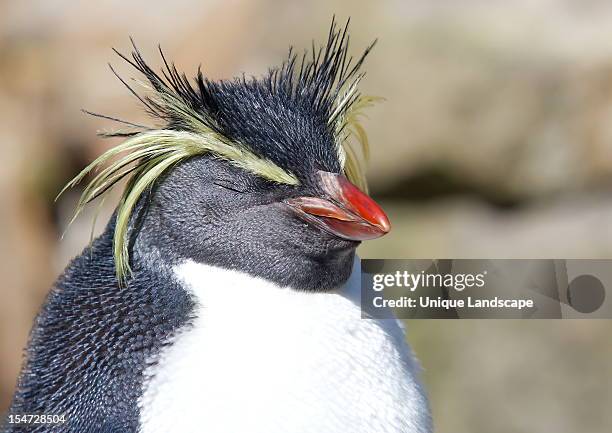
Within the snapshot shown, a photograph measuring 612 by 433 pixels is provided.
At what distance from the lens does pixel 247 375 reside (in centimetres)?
109

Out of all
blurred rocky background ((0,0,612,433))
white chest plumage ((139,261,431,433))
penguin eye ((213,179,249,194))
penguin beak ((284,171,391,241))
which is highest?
blurred rocky background ((0,0,612,433))

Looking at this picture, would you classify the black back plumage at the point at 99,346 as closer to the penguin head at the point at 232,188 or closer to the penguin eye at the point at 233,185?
the penguin head at the point at 232,188

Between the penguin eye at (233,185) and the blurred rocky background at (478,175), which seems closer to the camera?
the penguin eye at (233,185)

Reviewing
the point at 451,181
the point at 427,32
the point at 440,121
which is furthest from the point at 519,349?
the point at 427,32

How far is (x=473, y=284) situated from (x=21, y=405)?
1096 millimetres

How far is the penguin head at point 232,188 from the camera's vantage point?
1160 millimetres

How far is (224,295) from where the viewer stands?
1153 mm

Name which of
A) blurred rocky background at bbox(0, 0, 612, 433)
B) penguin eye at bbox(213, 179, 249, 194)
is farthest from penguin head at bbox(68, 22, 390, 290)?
blurred rocky background at bbox(0, 0, 612, 433)

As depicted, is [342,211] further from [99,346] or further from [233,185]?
[99,346]

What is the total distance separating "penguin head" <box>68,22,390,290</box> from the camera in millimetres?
1160

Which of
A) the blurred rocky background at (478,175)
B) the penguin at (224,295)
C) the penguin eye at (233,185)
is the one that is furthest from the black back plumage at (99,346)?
the blurred rocky background at (478,175)

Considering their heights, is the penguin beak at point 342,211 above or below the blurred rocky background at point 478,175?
below

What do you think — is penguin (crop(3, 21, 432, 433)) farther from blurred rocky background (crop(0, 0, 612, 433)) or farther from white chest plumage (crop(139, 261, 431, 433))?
blurred rocky background (crop(0, 0, 612, 433))

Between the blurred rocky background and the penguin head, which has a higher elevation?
the blurred rocky background
